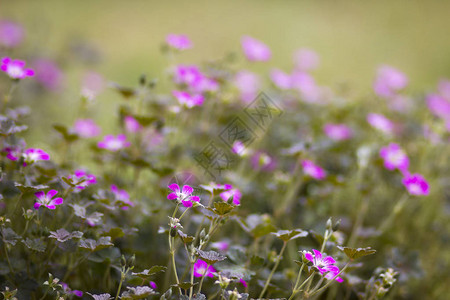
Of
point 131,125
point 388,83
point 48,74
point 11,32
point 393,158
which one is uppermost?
point 388,83

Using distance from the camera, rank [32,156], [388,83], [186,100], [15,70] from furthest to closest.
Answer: [388,83], [186,100], [15,70], [32,156]

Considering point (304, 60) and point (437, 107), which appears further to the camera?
point (304, 60)

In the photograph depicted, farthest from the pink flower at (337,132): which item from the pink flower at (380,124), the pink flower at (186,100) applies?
the pink flower at (186,100)

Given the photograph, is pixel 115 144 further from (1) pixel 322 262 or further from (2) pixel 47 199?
(1) pixel 322 262

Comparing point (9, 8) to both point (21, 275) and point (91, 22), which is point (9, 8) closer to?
point (91, 22)

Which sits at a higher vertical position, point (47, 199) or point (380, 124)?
point (380, 124)

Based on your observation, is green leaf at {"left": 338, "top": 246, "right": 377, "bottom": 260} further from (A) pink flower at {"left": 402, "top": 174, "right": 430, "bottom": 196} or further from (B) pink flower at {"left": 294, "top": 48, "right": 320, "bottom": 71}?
(B) pink flower at {"left": 294, "top": 48, "right": 320, "bottom": 71}

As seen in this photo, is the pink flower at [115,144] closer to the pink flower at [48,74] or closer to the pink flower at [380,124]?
the pink flower at [380,124]

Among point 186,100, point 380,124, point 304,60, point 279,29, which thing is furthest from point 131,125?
point 279,29
